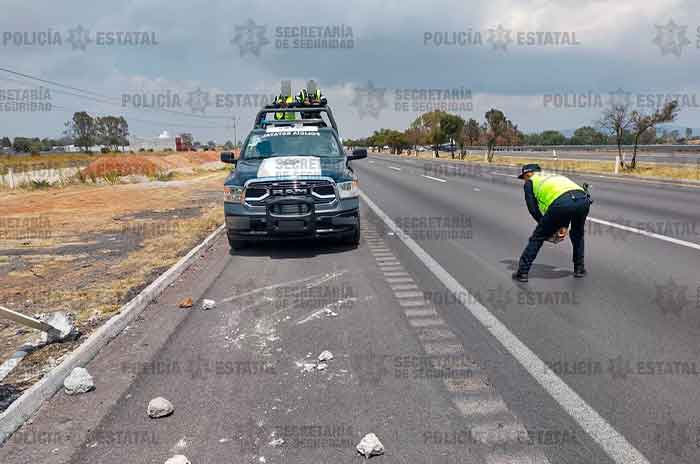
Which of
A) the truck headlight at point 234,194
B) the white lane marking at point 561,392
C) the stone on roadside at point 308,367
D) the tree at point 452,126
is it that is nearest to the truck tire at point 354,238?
the truck headlight at point 234,194

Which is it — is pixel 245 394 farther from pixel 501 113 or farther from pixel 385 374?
pixel 501 113

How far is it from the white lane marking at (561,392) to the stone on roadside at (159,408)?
2.46m

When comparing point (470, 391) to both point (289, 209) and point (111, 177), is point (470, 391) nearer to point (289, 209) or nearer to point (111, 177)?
point (289, 209)

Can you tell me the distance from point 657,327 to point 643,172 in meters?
23.4

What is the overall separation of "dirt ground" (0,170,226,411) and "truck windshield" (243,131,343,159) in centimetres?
218

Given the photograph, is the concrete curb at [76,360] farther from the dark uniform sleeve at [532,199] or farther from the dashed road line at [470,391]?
the dark uniform sleeve at [532,199]

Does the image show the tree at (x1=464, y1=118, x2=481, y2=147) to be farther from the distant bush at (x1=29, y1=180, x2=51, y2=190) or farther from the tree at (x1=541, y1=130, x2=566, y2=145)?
the tree at (x1=541, y1=130, x2=566, y2=145)

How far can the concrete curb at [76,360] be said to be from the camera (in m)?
3.22

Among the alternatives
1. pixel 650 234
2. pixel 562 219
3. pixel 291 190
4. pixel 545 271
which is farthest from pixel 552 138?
pixel 562 219

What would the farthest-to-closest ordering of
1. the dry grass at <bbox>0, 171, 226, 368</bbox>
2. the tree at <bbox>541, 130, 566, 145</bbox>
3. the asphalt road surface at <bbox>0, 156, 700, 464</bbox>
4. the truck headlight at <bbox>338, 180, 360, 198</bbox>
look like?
the tree at <bbox>541, 130, 566, 145</bbox>
the truck headlight at <bbox>338, 180, 360, 198</bbox>
the dry grass at <bbox>0, 171, 226, 368</bbox>
the asphalt road surface at <bbox>0, 156, 700, 464</bbox>

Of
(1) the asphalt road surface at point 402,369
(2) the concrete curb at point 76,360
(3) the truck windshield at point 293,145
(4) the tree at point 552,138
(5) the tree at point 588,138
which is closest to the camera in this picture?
(1) the asphalt road surface at point 402,369

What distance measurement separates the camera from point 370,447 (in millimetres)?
2854

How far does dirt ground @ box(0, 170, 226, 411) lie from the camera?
16.7 ft

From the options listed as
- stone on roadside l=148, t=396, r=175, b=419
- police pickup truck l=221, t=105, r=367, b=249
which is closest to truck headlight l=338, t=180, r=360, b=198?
police pickup truck l=221, t=105, r=367, b=249
